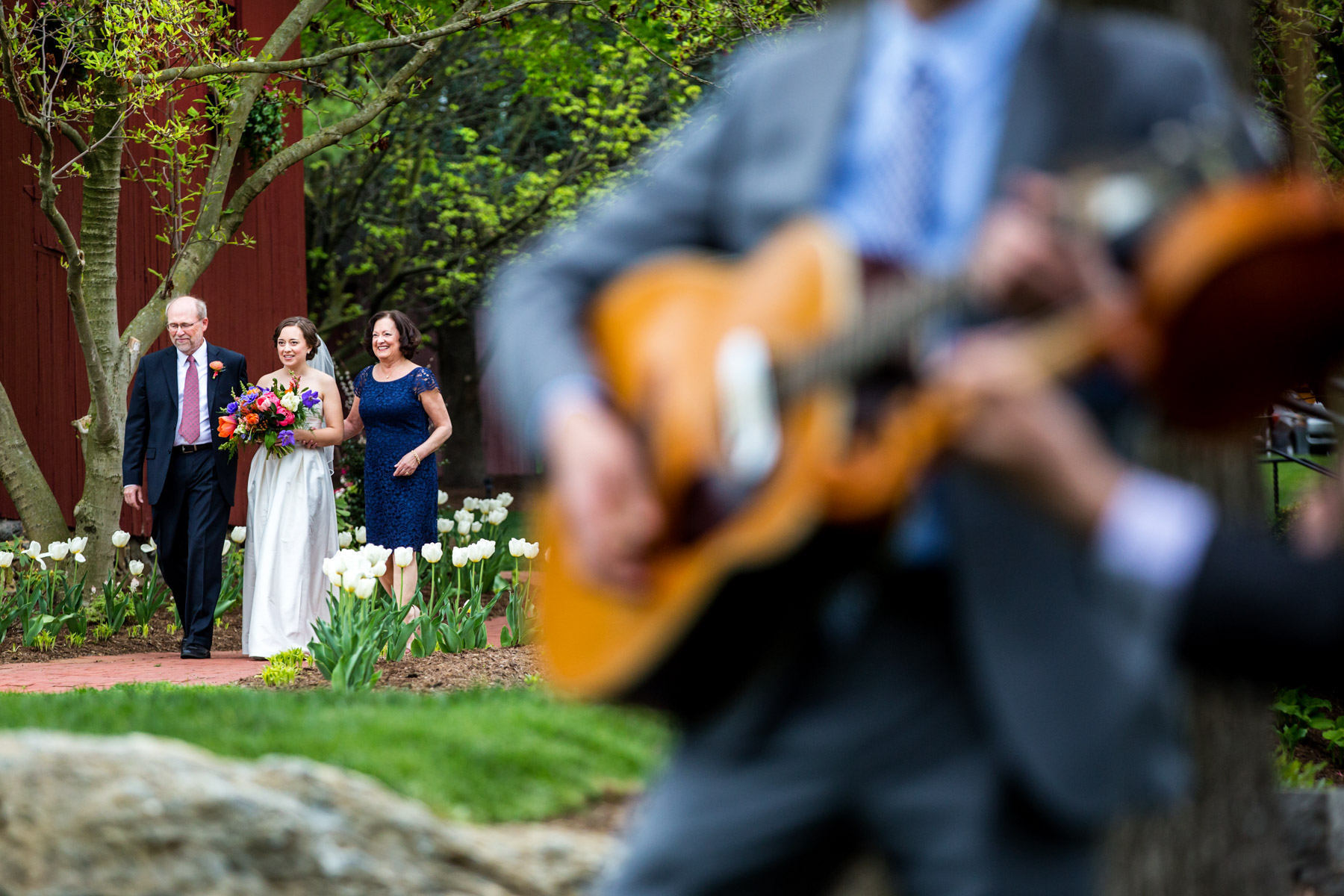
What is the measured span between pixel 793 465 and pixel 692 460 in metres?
0.12

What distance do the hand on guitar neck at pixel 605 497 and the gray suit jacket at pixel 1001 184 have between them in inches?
4.1

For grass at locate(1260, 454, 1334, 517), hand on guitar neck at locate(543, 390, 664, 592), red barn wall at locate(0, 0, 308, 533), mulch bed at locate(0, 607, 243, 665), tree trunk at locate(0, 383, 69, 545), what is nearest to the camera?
hand on guitar neck at locate(543, 390, 664, 592)

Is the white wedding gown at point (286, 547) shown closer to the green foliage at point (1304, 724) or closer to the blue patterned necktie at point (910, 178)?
the green foliage at point (1304, 724)

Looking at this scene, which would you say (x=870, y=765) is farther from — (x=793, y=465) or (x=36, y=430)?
(x=36, y=430)

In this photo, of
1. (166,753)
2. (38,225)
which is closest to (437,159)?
(38,225)

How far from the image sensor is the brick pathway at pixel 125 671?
7840 millimetres

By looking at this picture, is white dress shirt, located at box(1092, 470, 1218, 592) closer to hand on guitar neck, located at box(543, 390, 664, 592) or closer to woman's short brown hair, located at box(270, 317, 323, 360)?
hand on guitar neck, located at box(543, 390, 664, 592)

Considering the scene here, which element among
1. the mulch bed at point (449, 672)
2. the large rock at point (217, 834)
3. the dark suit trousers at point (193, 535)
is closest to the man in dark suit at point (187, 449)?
the dark suit trousers at point (193, 535)

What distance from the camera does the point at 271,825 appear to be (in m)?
3.21

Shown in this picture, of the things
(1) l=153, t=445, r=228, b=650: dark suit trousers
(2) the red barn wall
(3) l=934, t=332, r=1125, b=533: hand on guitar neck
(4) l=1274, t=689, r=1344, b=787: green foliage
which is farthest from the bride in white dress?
(3) l=934, t=332, r=1125, b=533: hand on guitar neck

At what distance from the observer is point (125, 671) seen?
27.8 ft

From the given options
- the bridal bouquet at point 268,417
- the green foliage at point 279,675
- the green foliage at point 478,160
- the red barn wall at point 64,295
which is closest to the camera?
the green foliage at point 279,675

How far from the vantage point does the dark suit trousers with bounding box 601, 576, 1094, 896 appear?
48.4 inches

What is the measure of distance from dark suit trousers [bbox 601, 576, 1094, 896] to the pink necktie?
8.70 metres
